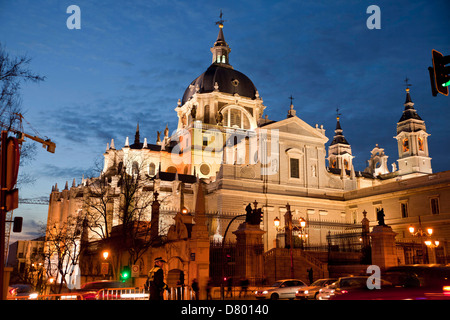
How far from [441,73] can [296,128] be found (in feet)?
155

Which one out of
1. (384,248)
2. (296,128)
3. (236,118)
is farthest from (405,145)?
(384,248)

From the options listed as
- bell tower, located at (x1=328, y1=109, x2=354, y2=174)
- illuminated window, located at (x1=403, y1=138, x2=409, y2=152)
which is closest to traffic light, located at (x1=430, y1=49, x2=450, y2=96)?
illuminated window, located at (x1=403, y1=138, x2=409, y2=152)

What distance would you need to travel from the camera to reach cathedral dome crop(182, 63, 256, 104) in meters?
72.1

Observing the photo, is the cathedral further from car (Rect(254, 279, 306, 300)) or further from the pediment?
car (Rect(254, 279, 306, 300))

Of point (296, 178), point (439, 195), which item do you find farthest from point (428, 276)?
point (296, 178)

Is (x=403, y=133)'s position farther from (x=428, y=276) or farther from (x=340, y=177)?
(x=428, y=276)

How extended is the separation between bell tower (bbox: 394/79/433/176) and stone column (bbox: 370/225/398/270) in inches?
2105

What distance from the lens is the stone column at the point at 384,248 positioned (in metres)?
24.1

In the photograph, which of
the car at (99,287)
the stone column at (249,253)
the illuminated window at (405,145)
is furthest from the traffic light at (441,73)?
the illuminated window at (405,145)

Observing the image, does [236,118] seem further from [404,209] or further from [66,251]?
[66,251]

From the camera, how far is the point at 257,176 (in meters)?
52.4

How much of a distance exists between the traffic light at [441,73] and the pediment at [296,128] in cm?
4414

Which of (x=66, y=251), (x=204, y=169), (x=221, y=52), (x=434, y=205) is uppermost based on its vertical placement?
(x=221, y=52)
